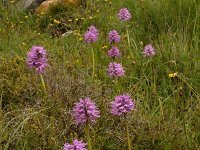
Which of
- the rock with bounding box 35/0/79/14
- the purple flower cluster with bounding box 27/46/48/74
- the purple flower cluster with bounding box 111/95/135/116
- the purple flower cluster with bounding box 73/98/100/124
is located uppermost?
the rock with bounding box 35/0/79/14

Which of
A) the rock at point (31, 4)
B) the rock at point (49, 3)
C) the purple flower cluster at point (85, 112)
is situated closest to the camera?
the purple flower cluster at point (85, 112)

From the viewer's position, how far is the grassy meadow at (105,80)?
109 inches

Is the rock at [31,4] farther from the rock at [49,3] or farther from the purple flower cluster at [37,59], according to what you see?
the purple flower cluster at [37,59]

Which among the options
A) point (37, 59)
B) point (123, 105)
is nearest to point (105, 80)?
point (37, 59)

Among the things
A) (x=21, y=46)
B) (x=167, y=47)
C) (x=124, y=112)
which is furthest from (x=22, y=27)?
(x=124, y=112)


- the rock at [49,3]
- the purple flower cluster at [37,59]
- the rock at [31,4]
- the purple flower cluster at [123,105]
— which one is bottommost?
the purple flower cluster at [123,105]

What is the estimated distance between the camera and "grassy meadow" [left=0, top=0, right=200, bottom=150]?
2.76 meters

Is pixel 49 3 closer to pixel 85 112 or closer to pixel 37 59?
pixel 37 59

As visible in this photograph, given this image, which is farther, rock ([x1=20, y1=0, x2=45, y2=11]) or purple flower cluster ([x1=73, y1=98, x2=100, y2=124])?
rock ([x1=20, y1=0, x2=45, y2=11])

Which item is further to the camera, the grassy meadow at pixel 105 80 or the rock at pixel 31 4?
the rock at pixel 31 4

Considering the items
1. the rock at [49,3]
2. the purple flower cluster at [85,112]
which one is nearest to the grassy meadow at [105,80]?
the rock at [49,3]

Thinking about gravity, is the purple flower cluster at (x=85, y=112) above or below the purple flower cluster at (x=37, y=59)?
below

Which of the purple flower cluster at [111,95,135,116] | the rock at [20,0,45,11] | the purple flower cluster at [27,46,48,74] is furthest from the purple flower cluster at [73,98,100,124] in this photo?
the rock at [20,0,45,11]

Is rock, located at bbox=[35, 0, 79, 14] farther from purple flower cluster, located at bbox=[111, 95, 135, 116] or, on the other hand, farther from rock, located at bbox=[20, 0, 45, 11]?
purple flower cluster, located at bbox=[111, 95, 135, 116]
